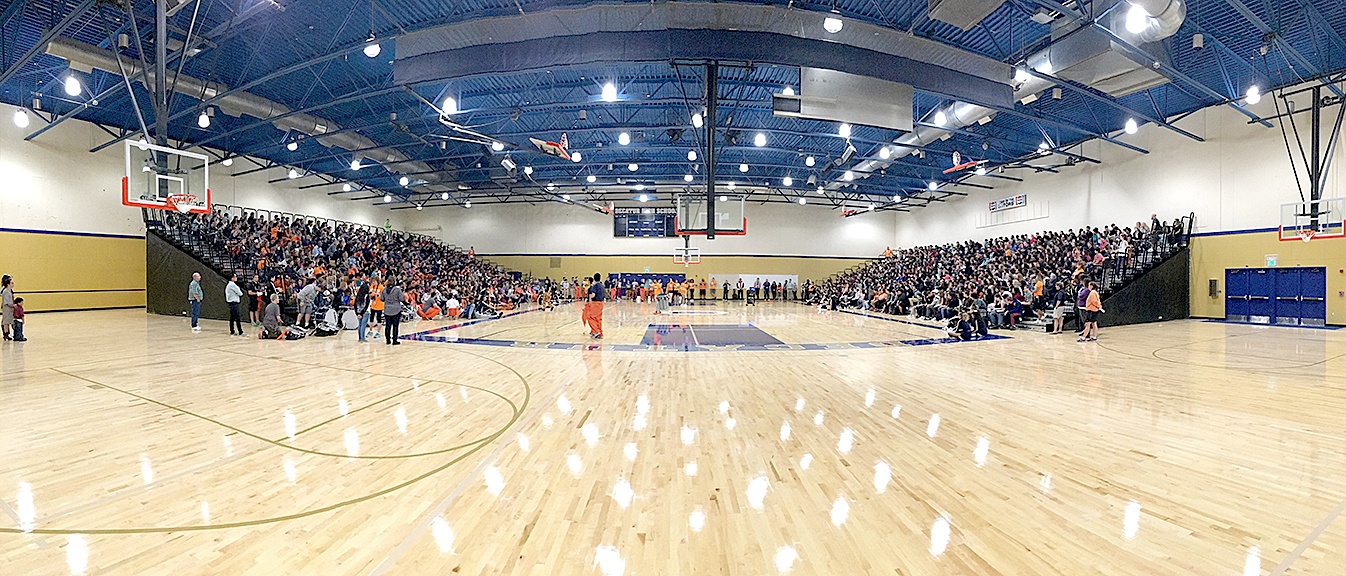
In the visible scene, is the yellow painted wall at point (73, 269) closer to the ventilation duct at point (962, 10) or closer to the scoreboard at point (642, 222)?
the scoreboard at point (642, 222)

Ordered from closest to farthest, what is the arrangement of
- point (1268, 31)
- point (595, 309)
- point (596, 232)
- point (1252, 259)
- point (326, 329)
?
point (1268, 31) < point (326, 329) < point (595, 309) < point (1252, 259) < point (596, 232)

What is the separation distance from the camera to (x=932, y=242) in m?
33.3

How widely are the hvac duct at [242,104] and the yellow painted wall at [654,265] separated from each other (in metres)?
12.2

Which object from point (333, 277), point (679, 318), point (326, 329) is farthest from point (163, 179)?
point (679, 318)

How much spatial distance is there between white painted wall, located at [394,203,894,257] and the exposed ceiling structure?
12.9 m

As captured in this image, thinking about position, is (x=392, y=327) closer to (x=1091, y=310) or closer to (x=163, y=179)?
(x=163, y=179)

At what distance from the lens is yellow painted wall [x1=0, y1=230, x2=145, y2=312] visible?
60.9 feet

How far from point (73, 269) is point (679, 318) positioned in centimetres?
2269

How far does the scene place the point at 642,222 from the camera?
34.9m

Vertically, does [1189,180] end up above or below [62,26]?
below

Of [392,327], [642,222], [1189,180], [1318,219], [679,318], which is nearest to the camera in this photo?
[392,327]

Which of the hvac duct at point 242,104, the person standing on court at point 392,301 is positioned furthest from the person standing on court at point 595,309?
the hvac duct at point 242,104

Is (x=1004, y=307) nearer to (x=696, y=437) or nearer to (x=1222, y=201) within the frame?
(x=1222, y=201)

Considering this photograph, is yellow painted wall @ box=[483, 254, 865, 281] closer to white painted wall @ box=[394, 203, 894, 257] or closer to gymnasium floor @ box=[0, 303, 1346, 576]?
white painted wall @ box=[394, 203, 894, 257]
